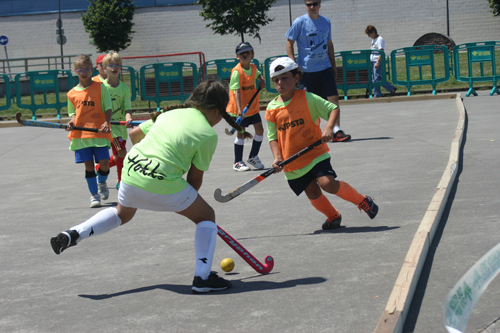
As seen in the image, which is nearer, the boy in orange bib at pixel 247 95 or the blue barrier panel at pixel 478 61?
the boy in orange bib at pixel 247 95

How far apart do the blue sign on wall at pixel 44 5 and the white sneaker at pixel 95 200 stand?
40.6 m

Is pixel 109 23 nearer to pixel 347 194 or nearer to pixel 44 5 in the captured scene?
pixel 44 5

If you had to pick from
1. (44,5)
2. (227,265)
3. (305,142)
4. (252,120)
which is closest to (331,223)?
(305,142)

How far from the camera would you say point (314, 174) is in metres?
5.32

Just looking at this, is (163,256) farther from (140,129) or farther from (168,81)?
(168,81)

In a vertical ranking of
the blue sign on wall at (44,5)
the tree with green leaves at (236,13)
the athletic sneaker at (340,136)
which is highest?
the blue sign on wall at (44,5)

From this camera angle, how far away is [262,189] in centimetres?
725

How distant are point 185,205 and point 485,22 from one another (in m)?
42.8

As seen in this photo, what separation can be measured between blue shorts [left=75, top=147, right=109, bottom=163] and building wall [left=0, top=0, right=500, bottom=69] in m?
38.2

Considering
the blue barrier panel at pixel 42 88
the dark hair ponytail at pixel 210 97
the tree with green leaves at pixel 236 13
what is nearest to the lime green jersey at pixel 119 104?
the dark hair ponytail at pixel 210 97

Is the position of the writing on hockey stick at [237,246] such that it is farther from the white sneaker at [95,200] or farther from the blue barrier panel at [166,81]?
the blue barrier panel at [166,81]

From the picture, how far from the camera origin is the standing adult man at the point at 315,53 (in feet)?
33.3

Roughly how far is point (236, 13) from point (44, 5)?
16.1 m

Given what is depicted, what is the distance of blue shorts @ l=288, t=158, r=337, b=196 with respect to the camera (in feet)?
17.3
